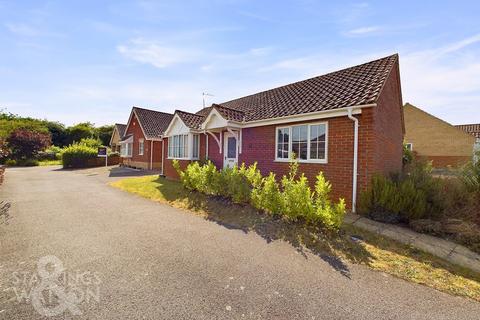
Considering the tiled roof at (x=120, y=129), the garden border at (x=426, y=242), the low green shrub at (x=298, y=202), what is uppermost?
the tiled roof at (x=120, y=129)

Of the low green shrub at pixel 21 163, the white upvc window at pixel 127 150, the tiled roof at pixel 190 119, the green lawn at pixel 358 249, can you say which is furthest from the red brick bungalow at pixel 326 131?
the low green shrub at pixel 21 163

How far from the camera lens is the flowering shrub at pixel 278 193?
217 inches

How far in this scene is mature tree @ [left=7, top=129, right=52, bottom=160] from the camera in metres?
27.8

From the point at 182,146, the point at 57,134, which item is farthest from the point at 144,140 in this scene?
the point at 57,134

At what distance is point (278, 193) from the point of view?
642 cm

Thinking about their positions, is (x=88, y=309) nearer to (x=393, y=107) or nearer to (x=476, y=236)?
(x=476, y=236)

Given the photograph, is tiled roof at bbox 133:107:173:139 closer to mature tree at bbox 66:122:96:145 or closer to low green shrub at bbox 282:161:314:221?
low green shrub at bbox 282:161:314:221

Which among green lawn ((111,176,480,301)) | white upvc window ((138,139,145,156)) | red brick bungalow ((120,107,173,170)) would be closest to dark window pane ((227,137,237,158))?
green lawn ((111,176,480,301))

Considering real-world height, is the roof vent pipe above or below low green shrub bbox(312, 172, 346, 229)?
above

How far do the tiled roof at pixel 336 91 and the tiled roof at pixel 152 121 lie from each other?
1389 cm

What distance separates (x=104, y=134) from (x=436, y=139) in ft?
186

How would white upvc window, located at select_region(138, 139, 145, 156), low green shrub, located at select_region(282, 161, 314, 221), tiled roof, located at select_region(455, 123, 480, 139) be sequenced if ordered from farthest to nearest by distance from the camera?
tiled roof, located at select_region(455, 123, 480, 139)
white upvc window, located at select_region(138, 139, 145, 156)
low green shrub, located at select_region(282, 161, 314, 221)

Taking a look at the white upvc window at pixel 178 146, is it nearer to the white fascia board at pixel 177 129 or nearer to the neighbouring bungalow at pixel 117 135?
the white fascia board at pixel 177 129

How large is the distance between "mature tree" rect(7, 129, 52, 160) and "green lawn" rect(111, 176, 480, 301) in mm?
33155
